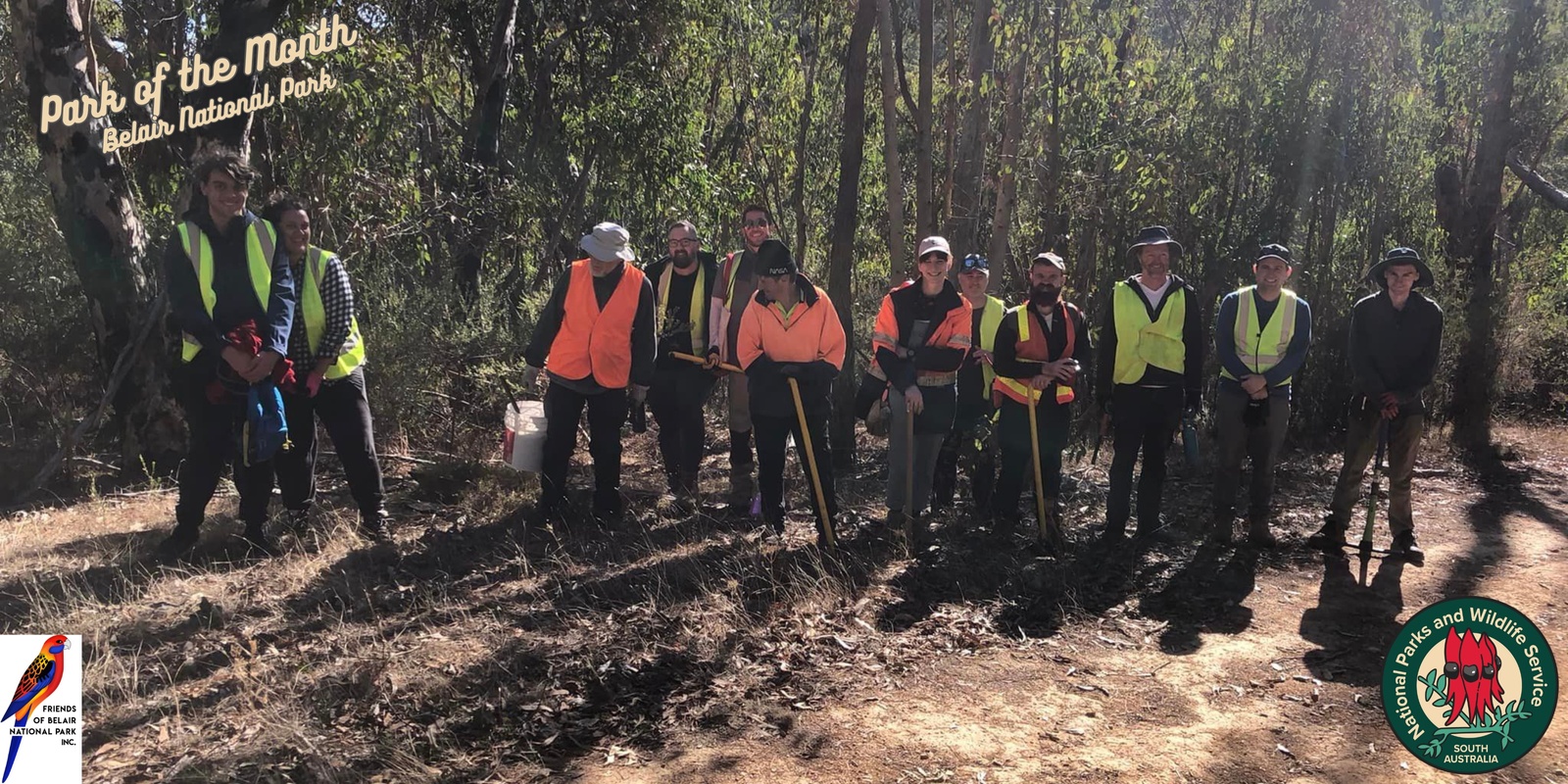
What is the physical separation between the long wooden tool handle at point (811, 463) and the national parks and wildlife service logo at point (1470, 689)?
9.37ft

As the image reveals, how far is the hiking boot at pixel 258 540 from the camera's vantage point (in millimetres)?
5605

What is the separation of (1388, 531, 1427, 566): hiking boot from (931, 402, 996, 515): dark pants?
2449mm

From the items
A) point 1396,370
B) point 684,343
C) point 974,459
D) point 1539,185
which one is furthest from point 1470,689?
point 1539,185

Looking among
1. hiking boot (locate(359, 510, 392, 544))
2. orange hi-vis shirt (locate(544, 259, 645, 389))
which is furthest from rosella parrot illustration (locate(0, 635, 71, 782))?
orange hi-vis shirt (locate(544, 259, 645, 389))

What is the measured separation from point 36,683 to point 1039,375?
16.9 feet

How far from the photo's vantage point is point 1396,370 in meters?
5.96

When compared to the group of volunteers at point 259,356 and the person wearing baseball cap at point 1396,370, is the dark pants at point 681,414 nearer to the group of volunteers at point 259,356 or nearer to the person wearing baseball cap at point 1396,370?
the group of volunteers at point 259,356

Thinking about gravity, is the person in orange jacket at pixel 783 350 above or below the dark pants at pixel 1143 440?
above

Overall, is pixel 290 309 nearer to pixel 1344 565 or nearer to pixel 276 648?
pixel 276 648

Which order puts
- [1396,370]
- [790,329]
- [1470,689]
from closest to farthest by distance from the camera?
[1470,689] < [790,329] < [1396,370]

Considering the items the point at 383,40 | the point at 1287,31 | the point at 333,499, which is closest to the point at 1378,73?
the point at 1287,31

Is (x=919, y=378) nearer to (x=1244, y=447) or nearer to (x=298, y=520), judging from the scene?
(x=1244, y=447)

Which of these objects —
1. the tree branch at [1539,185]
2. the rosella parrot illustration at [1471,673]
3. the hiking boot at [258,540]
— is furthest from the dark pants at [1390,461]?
the tree branch at [1539,185]

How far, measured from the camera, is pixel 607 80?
425 inches
